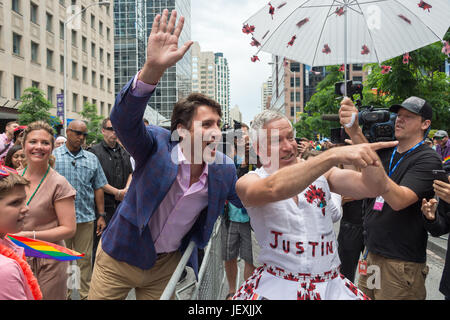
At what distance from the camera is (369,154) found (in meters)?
1.57

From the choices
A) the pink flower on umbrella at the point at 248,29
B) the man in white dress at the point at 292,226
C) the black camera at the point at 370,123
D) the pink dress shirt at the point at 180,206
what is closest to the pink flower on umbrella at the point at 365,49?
the pink flower on umbrella at the point at 248,29

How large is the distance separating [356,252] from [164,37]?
320 centimetres

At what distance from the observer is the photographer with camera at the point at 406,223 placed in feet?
9.05

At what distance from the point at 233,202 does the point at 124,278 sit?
0.96 m

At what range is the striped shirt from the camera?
15.0 ft

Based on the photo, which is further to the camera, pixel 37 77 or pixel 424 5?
pixel 37 77

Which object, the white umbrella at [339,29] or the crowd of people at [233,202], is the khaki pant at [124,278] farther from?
the white umbrella at [339,29]

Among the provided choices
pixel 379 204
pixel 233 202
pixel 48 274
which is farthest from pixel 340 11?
pixel 48 274

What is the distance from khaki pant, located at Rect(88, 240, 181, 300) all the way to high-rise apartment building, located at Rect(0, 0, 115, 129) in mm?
24793

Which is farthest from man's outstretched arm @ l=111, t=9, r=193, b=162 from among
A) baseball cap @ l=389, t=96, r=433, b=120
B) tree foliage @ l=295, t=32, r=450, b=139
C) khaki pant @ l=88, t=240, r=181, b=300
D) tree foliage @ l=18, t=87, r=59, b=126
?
tree foliage @ l=18, t=87, r=59, b=126

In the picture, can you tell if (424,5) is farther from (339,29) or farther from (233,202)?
(233,202)

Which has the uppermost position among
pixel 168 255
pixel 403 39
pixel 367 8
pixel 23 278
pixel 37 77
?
pixel 37 77
